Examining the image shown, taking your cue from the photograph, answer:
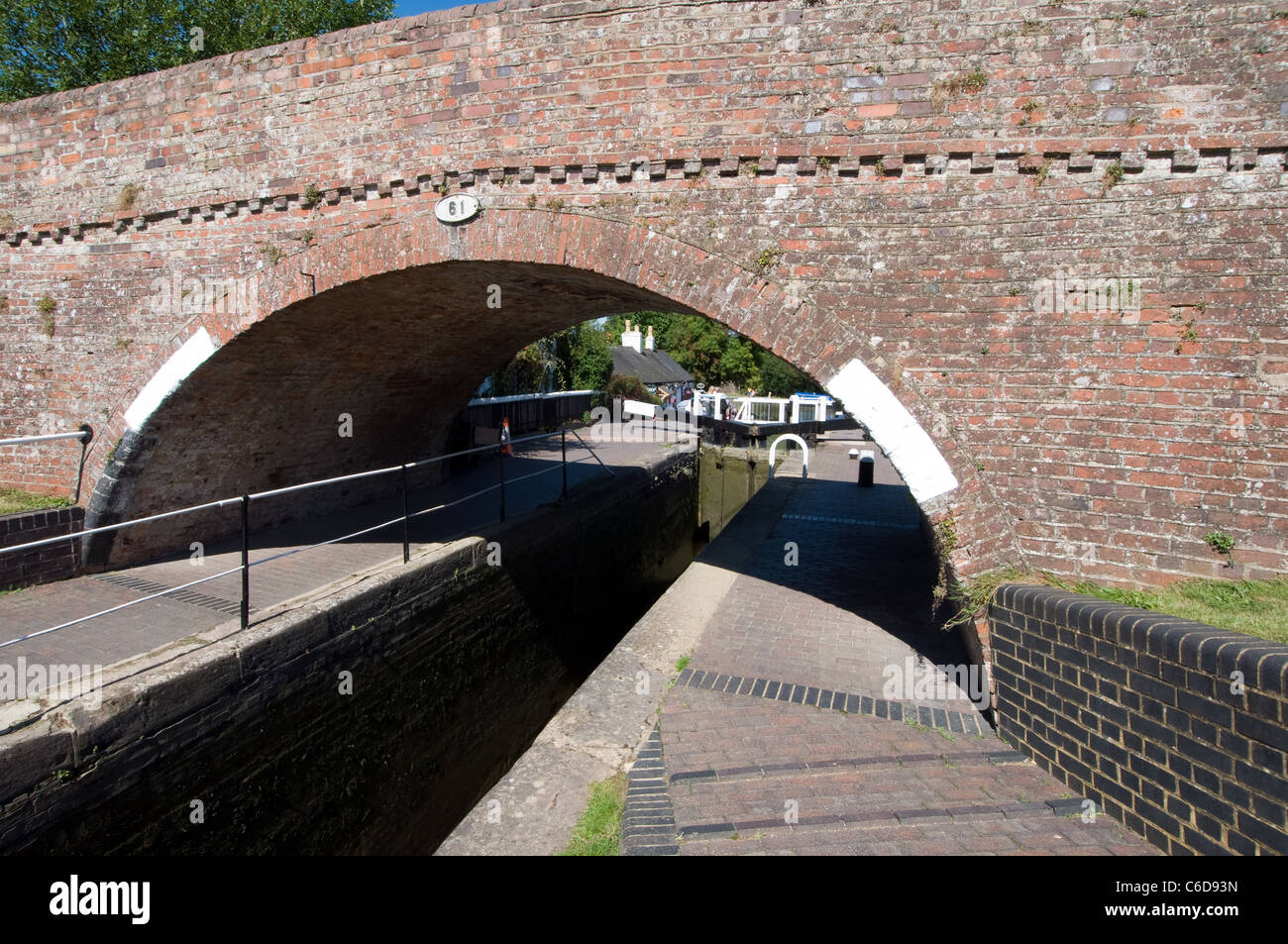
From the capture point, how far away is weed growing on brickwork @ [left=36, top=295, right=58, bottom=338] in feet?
23.7

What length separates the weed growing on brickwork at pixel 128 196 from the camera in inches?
268

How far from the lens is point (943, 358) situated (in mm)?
4719

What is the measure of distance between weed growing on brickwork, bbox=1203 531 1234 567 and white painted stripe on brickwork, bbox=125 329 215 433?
25.2ft

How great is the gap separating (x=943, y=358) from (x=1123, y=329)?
1033 mm

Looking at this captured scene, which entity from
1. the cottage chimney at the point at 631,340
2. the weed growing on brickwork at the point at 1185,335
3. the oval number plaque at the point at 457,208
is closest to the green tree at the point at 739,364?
the cottage chimney at the point at 631,340

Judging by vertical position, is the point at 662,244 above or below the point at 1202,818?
above

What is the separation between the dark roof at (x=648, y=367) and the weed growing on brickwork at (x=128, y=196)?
24.3 m
